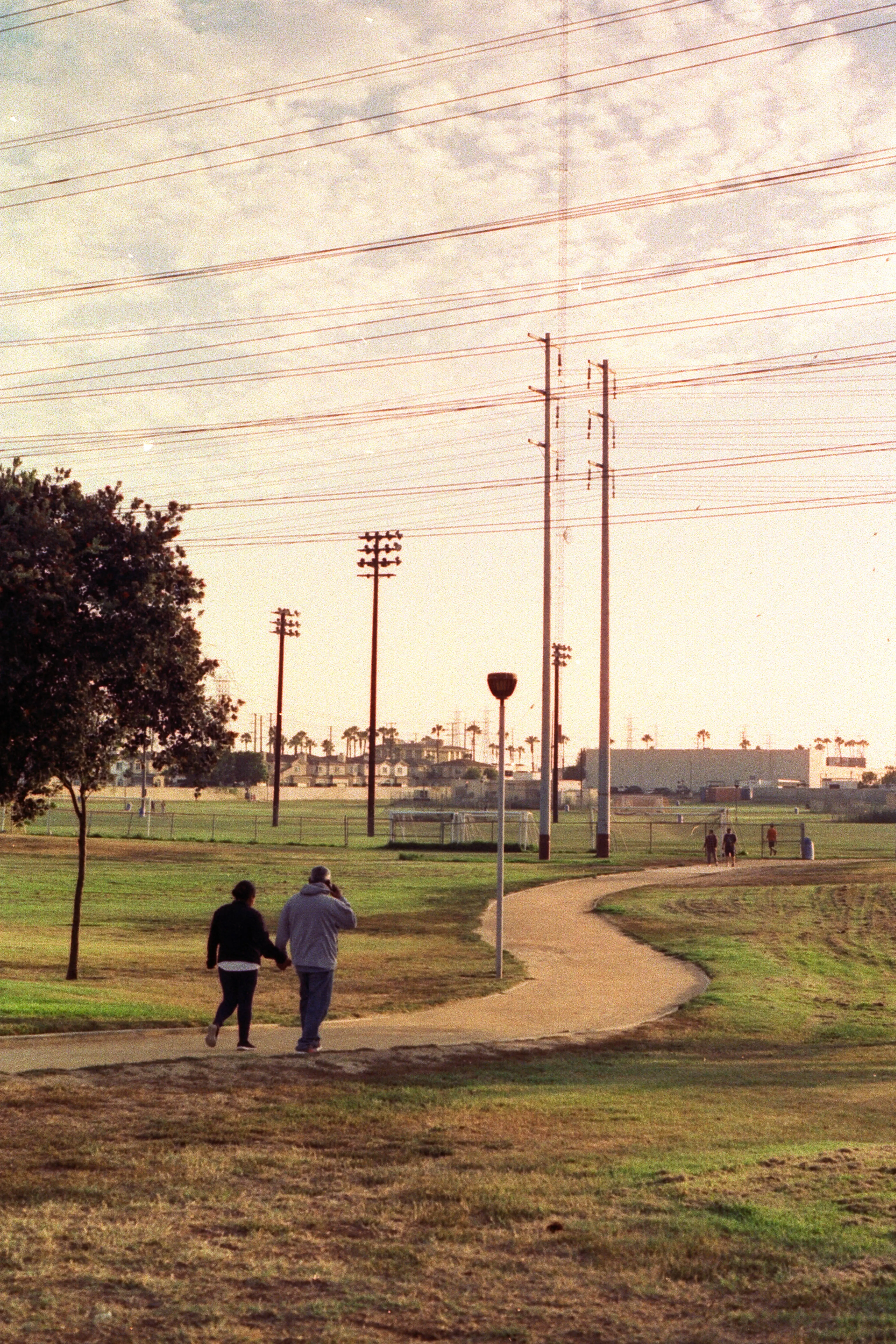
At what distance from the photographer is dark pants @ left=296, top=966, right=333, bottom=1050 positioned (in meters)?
12.3

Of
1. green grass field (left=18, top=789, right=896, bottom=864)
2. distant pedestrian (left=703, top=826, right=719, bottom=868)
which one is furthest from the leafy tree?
distant pedestrian (left=703, top=826, right=719, bottom=868)

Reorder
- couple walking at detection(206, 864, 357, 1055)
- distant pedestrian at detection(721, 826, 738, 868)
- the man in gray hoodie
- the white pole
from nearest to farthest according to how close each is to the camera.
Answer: couple walking at detection(206, 864, 357, 1055) → the man in gray hoodie → the white pole → distant pedestrian at detection(721, 826, 738, 868)

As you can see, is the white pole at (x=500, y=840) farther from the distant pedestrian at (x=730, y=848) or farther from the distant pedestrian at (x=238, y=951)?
the distant pedestrian at (x=730, y=848)

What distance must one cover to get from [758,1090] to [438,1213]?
18.1ft

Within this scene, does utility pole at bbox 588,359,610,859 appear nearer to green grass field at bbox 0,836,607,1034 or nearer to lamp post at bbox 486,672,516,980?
green grass field at bbox 0,836,607,1034

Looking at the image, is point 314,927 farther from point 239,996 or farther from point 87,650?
point 87,650

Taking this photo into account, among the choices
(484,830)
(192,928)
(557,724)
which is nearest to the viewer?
(192,928)

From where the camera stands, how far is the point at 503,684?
62.7 ft

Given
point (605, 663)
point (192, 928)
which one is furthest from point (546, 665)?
point (192, 928)

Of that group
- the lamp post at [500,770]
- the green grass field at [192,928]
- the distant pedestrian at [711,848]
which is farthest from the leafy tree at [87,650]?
the distant pedestrian at [711,848]

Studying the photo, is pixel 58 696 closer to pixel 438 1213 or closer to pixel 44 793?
pixel 44 793

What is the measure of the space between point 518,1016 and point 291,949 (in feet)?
14.6

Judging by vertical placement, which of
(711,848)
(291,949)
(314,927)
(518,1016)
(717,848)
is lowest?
(518,1016)

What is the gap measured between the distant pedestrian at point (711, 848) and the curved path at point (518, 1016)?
20.5 m
